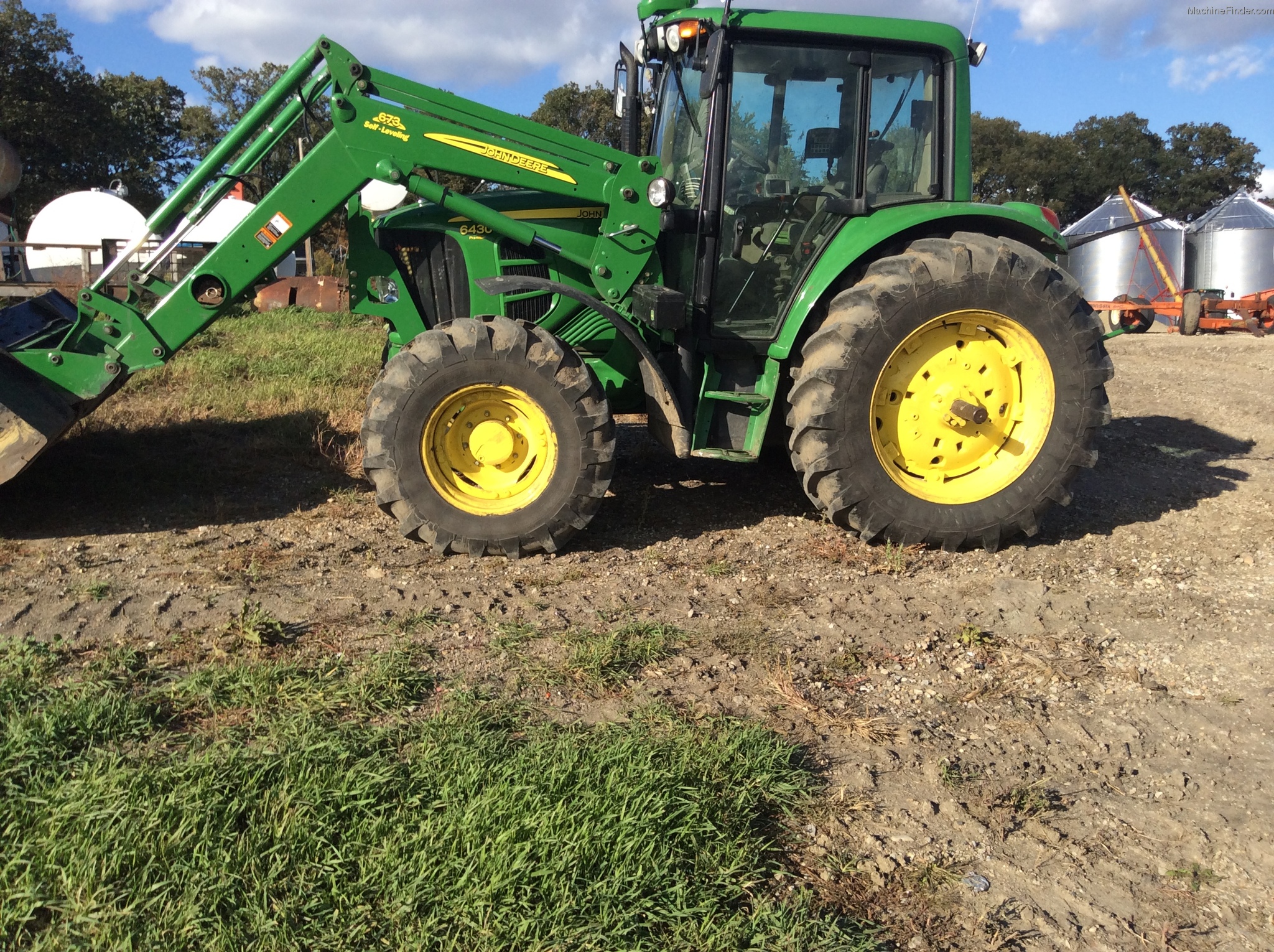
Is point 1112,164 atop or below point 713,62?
atop

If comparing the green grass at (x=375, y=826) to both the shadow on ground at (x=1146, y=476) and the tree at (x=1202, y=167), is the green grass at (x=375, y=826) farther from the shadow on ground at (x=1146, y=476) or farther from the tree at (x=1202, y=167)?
the tree at (x=1202, y=167)

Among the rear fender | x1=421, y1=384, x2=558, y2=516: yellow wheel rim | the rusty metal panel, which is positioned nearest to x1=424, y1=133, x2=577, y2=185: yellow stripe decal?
x1=421, y1=384, x2=558, y2=516: yellow wheel rim

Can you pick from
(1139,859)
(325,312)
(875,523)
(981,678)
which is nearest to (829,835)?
(1139,859)

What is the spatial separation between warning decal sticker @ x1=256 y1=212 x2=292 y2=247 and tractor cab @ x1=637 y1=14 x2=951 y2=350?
191cm

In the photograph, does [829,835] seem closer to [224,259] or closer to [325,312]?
[224,259]

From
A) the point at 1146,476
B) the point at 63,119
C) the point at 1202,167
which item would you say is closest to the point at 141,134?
the point at 63,119

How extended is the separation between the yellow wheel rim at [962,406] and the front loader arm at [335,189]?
154 cm

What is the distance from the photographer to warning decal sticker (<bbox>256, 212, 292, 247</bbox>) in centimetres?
484

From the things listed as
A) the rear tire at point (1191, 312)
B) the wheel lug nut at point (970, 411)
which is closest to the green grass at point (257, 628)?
the wheel lug nut at point (970, 411)

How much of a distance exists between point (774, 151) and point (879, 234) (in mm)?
690

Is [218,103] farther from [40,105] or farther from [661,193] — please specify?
[661,193]

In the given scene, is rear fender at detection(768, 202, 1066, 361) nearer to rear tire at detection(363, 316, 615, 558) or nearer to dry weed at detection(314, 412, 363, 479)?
rear tire at detection(363, 316, 615, 558)

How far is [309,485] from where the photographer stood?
233 inches

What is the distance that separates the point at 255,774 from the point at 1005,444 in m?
4.09
